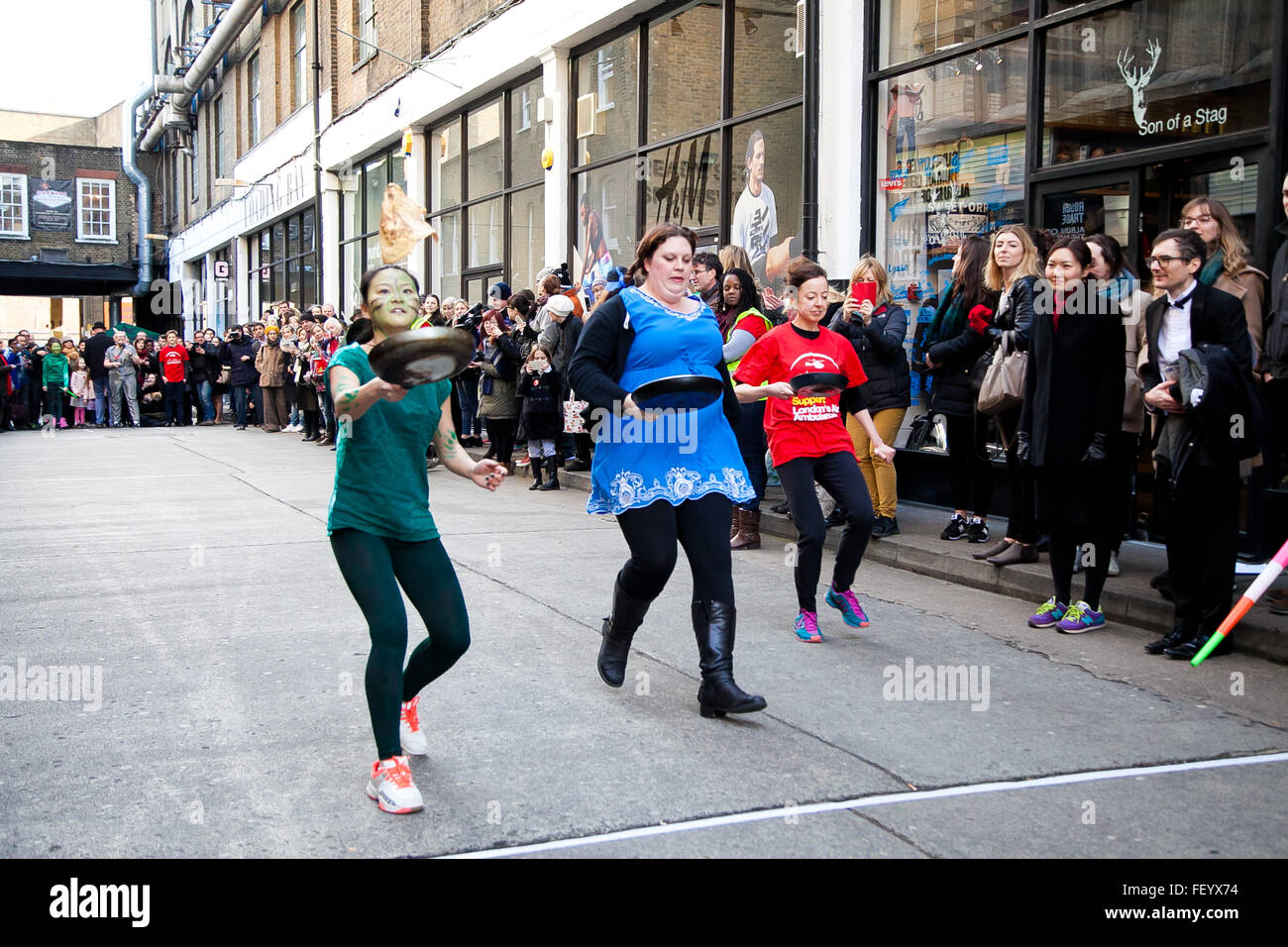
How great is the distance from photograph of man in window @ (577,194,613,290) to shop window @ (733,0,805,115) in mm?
3376

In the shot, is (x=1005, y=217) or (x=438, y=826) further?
(x=1005, y=217)

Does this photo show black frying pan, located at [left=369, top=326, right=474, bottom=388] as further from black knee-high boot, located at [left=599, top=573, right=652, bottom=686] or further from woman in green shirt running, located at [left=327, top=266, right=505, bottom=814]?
black knee-high boot, located at [left=599, top=573, right=652, bottom=686]

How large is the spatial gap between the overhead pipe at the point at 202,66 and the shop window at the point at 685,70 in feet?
63.9

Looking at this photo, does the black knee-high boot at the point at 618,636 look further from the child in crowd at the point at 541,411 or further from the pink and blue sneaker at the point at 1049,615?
the child in crowd at the point at 541,411

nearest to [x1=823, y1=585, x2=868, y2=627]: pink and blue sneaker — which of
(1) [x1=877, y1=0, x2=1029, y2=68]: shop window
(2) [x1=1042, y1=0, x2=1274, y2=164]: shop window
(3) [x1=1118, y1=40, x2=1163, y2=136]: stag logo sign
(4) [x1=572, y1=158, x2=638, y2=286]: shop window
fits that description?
(2) [x1=1042, y1=0, x2=1274, y2=164]: shop window

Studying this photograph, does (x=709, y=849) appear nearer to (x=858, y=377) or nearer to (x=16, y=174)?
(x=858, y=377)

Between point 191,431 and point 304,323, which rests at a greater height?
point 304,323

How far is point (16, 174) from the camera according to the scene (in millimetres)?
48969

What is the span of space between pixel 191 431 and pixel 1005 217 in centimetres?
1798

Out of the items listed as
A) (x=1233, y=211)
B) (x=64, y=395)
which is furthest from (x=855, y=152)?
(x=64, y=395)

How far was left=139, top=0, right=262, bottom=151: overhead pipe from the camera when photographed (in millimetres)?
32750
